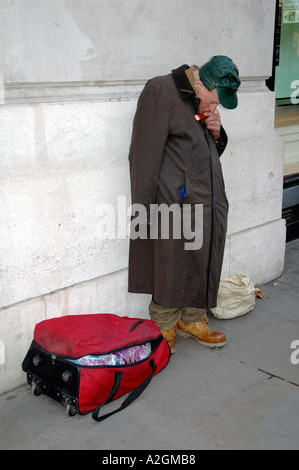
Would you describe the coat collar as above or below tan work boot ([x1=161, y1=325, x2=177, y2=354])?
above

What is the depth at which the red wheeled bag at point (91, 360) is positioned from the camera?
312 cm

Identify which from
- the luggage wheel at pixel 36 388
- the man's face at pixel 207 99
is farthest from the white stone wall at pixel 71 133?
the man's face at pixel 207 99

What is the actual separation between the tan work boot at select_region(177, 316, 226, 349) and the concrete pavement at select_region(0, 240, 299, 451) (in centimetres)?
4

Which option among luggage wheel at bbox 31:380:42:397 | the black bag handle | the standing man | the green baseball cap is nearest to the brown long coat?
the standing man

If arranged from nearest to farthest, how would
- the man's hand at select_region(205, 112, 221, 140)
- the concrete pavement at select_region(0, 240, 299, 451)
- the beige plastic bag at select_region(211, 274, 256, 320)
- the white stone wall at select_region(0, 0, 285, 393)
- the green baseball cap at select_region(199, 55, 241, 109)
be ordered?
1. the concrete pavement at select_region(0, 240, 299, 451)
2. the white stone wall at select_region(0, 0, 285, 393)
3. the green baseball cap at select_region(199, 55, 241, 109)
4. the man's hand at select_region(205, 112, 221, 140)
5. the beige plastic bag at select_region(211, 274, 256, 320)

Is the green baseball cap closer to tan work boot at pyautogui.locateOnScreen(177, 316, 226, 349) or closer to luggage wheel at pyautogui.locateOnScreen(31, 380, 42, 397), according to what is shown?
tan work boot at pyautogui.locateOnScreen(177, 316, 226, 349)

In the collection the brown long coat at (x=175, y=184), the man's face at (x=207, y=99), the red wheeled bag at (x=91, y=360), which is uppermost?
the man's face at (x=207, y=99)

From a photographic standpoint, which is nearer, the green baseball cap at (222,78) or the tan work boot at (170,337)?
the green baseball cap at (222,78)

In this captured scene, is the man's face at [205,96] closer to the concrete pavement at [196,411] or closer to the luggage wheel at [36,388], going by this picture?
the concrete pavement at [196,411]

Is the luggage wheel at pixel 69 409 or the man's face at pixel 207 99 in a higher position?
the man's face at pixel 207 99

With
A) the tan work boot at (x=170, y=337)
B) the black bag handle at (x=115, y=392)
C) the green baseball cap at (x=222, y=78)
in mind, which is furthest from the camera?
the tan work boot at (x=170, y=337)

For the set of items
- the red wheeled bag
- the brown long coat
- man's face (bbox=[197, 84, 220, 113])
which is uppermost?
man's face (bbox=[197, 84, 220, 113])

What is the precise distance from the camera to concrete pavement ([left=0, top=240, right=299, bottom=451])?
2.97 m

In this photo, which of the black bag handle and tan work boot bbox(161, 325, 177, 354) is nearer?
the black bag handle
